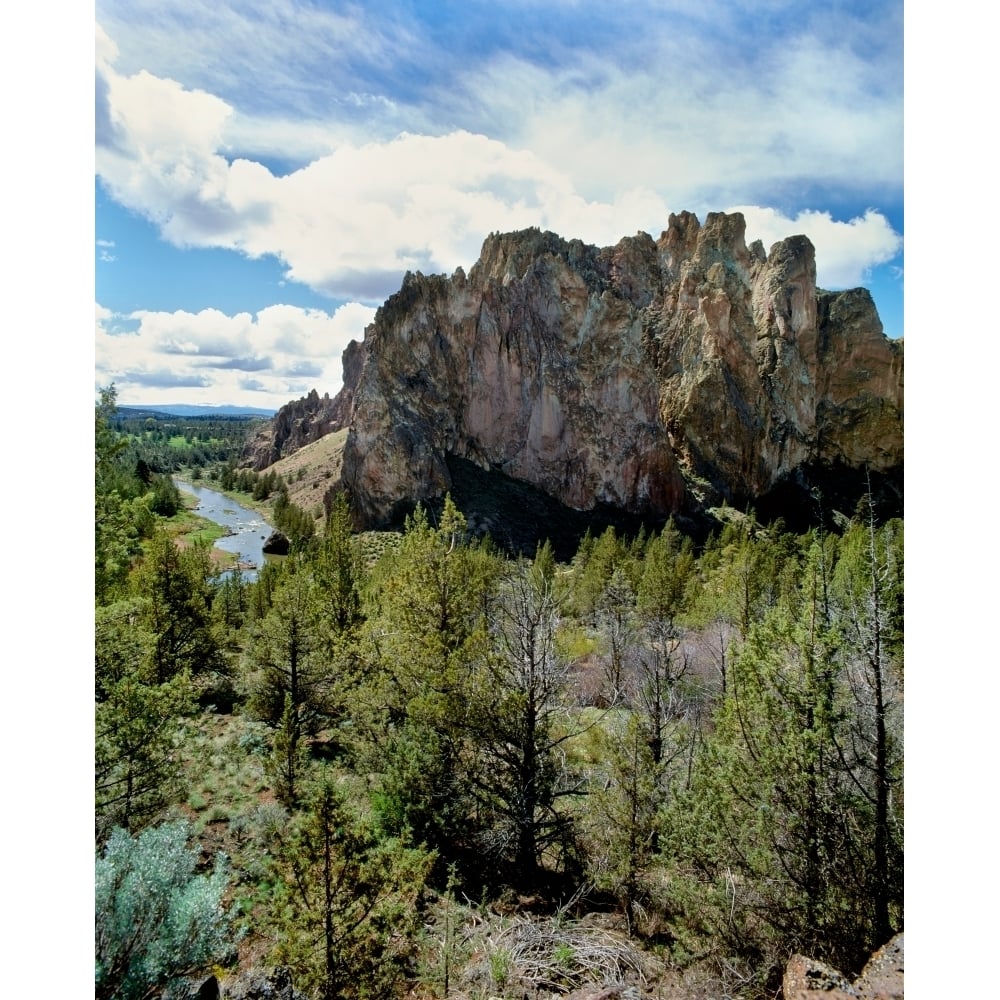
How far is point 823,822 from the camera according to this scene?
16.4ft

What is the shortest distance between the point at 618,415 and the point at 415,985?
62405 mm

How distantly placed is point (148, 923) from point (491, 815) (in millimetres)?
5345

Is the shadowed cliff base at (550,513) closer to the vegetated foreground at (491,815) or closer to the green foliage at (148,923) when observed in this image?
the vegetated foreground at (491,815)

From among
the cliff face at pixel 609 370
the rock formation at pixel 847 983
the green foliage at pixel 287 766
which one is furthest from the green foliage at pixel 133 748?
the cliff face at pixel 609 370

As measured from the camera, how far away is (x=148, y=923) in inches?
129

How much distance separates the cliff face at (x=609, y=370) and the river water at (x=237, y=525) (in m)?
11.8

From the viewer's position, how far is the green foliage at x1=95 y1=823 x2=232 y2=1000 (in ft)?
10.2

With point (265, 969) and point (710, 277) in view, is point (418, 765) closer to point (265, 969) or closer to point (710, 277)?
point (265, 969)

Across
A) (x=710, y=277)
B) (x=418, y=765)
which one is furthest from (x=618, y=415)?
(x=418, y=765)

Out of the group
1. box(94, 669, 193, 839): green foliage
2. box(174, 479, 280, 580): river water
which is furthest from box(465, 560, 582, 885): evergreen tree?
box(174, 479, 280, 580): river water

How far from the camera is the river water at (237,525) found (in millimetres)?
52528

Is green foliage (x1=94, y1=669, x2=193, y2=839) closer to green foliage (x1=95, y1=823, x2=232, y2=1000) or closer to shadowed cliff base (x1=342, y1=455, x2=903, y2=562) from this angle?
green foliage (x1=95, y1=823, x2=232, y2=1000)

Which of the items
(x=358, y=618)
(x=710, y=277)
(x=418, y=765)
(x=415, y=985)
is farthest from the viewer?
(x=710, y=277)

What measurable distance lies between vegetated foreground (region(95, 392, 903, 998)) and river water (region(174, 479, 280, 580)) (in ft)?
129
